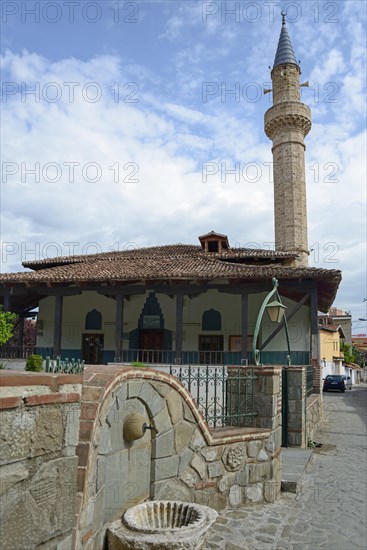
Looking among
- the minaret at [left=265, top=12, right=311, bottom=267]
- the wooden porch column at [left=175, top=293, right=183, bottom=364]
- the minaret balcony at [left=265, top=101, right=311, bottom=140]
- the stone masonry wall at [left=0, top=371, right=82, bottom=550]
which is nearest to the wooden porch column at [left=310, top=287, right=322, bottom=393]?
the wooden porch column at [left=175, top=293, right=183, bottom=364]

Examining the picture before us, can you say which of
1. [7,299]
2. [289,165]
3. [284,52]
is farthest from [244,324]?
[284,52]

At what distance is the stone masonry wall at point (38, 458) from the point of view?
204cm

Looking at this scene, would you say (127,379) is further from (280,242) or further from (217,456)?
(280,242)

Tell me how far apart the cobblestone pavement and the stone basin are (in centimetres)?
54

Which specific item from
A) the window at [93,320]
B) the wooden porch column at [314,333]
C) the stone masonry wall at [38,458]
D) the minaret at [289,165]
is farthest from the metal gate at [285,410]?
the minaret at [289,165]

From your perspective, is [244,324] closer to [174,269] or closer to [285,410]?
[174,269]

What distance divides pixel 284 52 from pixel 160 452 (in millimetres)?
30288

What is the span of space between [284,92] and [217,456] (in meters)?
26.5

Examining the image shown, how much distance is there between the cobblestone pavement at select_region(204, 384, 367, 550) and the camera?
4363 mm

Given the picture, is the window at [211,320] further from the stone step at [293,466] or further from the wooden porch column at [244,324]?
the stone step at [293,466]

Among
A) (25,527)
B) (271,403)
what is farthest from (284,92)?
(25,527)

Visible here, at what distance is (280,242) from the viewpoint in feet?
88.0

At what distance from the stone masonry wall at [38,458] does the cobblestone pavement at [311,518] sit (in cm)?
246

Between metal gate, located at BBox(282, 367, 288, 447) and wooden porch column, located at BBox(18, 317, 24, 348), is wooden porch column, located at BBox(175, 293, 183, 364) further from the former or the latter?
wooden porch column, located at BBox(18, 317, 24, 348)
